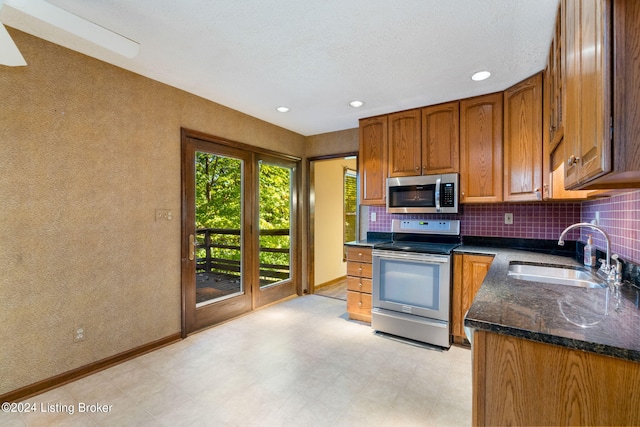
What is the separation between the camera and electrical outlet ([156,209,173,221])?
2.63 metres

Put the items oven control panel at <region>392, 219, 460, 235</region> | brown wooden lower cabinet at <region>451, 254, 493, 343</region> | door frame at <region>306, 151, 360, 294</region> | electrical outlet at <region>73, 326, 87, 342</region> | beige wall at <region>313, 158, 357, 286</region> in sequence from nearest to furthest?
1. electrical outlet at <region>73, 326, 87, 342</region>
2. brown wooden lower cabinet at <region>451, 254, 493, 343</region>
3. oven control panel at <region>392, 219, 460, 235</region>
4. door frame at <region>306, 151, 360, 294</region>
5. beige wall at <region>313, 158, 357, 286</region>

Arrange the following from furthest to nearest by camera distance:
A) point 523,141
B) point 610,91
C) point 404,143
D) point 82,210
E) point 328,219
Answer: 1. point 328,219
2. point 404,143
3. point 523,141
4. point 82,210
5. point 610,91

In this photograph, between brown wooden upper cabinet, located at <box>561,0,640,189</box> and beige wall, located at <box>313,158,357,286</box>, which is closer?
brown wooden upper cabinet, located at <box>561,0,640,189</box>

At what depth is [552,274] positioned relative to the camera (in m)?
2.03

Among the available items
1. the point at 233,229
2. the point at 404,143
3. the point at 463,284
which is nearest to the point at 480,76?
the point at 404,143

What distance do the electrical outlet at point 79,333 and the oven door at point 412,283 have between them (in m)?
2.53

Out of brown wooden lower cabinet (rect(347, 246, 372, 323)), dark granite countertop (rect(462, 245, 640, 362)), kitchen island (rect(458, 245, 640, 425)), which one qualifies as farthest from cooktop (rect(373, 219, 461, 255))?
kitchen island (rect(458, 245, 640, 425))

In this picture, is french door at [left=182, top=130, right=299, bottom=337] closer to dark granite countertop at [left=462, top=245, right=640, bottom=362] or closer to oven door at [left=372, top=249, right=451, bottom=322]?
oven door at [left=372, top=249, right=451, bottom=322]

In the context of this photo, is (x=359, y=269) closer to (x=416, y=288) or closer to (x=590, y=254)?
(x=416, y=288)

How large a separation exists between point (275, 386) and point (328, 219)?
3.12 m

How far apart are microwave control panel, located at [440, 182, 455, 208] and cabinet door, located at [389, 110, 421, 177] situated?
0.33 m

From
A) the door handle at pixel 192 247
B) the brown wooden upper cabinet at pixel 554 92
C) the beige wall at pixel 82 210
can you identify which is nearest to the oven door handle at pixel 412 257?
the brown wooden upper cabinet at pixel 554 92

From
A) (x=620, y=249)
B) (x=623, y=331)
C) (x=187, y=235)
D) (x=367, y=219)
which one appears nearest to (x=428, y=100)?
(x=367, y=219)

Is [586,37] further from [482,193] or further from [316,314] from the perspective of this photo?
[316,314]
